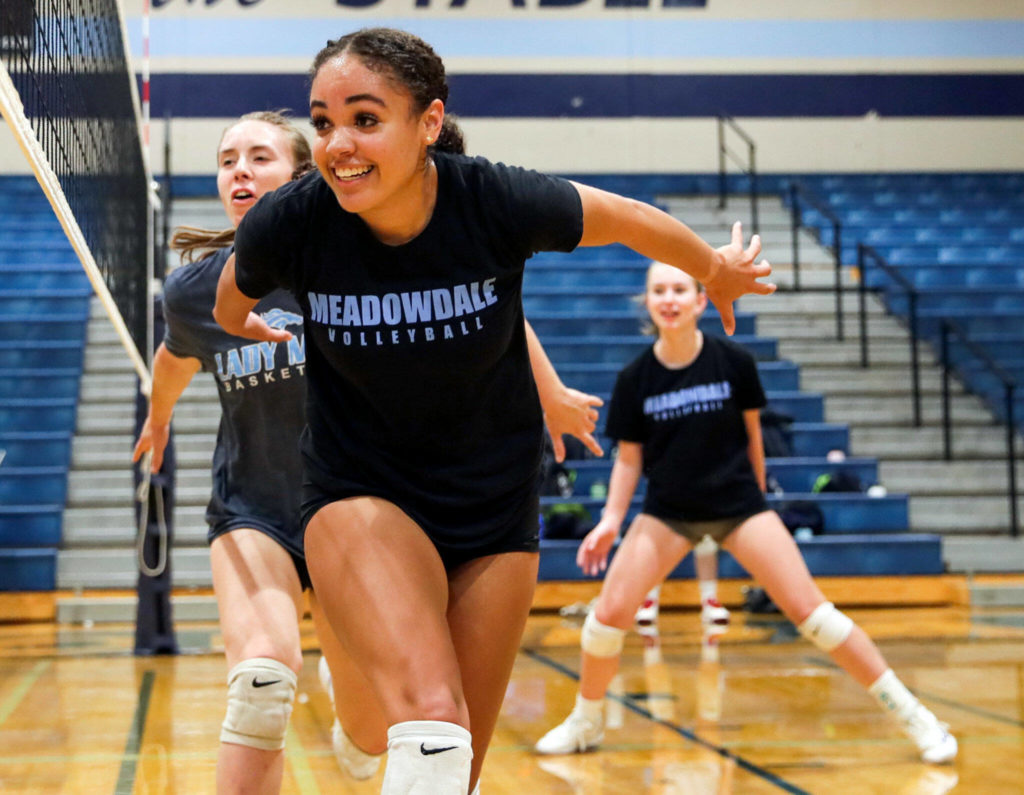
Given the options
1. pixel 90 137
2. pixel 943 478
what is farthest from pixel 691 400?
pixel 943 478

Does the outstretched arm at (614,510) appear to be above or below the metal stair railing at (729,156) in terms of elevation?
above

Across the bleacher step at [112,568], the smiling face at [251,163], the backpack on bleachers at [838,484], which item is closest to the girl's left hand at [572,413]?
the smiling face at [251,163]

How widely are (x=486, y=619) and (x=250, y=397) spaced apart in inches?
39.1

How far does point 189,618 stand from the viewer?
840 cm

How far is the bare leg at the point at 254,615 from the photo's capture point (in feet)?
8.46

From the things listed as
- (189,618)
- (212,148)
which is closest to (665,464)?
(189,618)

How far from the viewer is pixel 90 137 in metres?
3.88

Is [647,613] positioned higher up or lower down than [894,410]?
higher up

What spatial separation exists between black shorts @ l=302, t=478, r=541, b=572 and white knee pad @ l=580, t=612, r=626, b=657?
1.90m

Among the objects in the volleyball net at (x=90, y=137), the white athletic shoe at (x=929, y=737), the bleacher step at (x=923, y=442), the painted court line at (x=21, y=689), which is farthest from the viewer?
the bleacher step at (x=923, y=442)

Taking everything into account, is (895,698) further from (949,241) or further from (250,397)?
(949,241)

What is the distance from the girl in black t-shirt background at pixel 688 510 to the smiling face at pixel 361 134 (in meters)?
2.43

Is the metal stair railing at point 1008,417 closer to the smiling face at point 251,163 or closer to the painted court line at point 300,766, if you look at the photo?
the painted court line at point 300,766

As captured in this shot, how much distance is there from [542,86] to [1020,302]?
6220 millimetres
